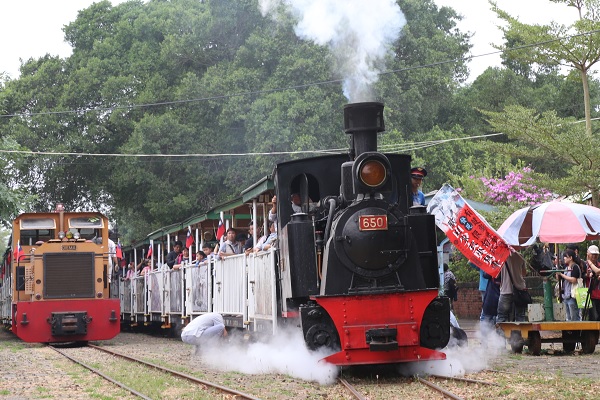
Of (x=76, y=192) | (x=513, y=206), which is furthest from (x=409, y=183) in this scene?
(x=76, y=192)

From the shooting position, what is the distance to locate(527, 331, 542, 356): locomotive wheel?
520 inches

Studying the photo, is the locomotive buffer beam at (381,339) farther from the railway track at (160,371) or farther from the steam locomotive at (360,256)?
the railway track at (160,371)

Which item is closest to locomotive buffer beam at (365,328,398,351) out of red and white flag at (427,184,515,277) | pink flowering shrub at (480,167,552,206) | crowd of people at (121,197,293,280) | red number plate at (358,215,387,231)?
red number plate at (358,215,387,231)

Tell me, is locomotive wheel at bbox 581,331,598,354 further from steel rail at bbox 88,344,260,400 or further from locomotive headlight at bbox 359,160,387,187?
steel rail at bbox 88,344,260,400

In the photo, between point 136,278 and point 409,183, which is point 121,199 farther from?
point 409,183

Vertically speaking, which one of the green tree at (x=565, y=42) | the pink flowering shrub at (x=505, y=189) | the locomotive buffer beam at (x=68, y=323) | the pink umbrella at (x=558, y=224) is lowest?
the locomotive buffer beam at (x=68, y=323)

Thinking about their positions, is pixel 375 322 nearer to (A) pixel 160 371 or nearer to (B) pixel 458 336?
(B) pixel 458 336

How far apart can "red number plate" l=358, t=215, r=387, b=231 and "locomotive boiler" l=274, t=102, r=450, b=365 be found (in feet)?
0.04

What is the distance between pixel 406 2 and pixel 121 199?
1533 cm

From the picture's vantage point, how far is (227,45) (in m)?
39.4

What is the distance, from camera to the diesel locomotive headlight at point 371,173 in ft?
32.2

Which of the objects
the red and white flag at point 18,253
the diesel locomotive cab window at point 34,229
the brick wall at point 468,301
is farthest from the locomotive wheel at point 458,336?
the brick wall at point 468,301

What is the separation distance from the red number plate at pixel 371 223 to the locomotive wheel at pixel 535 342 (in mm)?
4566

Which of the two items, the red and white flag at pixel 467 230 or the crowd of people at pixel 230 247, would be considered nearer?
the red and white flag at pixel 467 230
